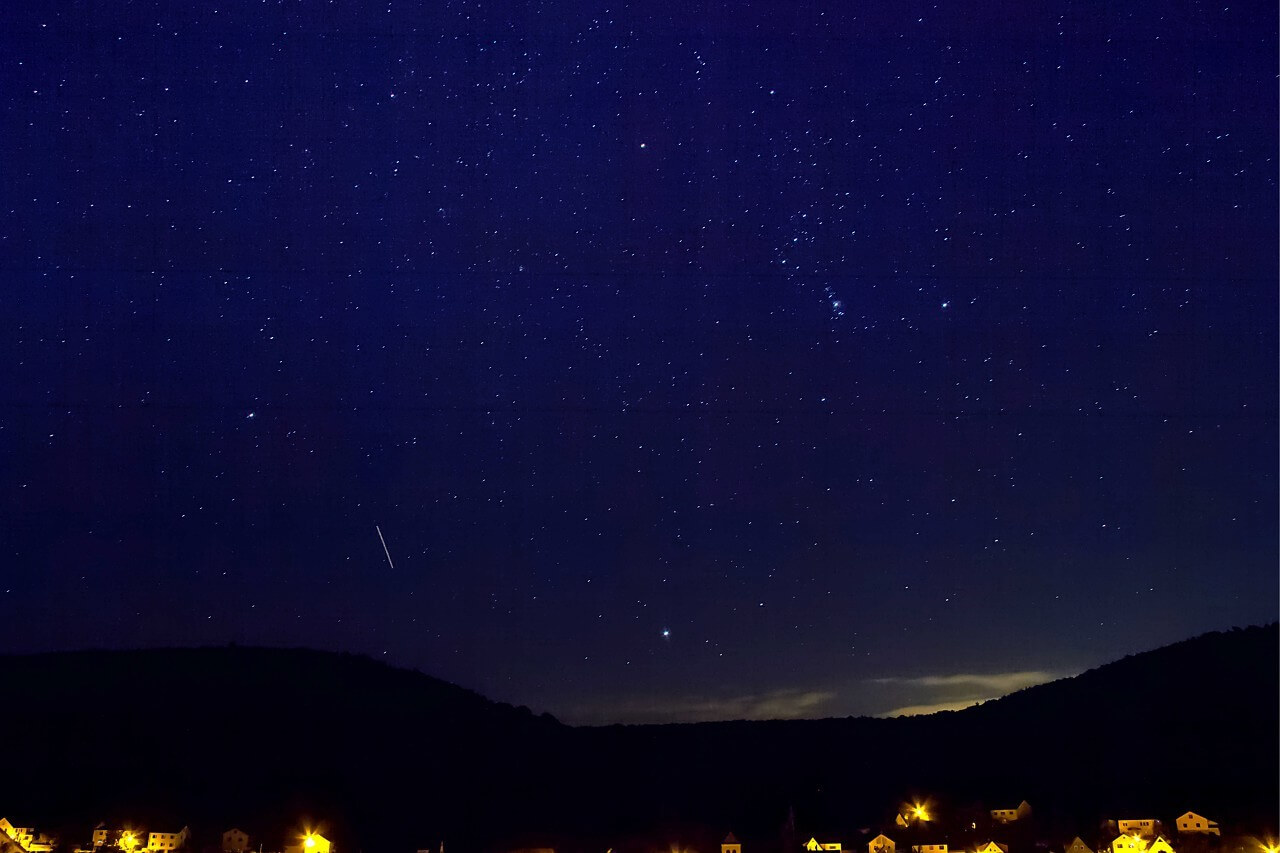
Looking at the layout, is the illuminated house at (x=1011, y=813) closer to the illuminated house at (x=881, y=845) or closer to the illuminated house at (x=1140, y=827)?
the illuminated house at (x=1140, y=827)

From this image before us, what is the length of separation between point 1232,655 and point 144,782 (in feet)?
80.8

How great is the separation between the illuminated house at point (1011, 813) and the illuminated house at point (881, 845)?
3.14 metres

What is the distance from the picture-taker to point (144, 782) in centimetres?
2867

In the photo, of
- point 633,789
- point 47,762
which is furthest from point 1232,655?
point 47,762

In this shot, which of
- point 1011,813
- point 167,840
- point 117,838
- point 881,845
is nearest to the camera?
point 881,845

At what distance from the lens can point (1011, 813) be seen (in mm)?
25547

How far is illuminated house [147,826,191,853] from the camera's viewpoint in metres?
24.3

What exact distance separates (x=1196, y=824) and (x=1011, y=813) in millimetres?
3740

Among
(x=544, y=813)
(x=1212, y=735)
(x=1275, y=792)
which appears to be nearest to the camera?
(x=1275, y=792)

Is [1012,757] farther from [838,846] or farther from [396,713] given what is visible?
[396,713]

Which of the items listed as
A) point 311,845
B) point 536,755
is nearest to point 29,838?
point 311,845

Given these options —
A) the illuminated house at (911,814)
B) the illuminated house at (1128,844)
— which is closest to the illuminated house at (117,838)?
the illuminated house at (911,814)

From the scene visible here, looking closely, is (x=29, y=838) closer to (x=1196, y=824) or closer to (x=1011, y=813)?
(x=1011, y=813)

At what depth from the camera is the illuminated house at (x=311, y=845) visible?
78.1ft
